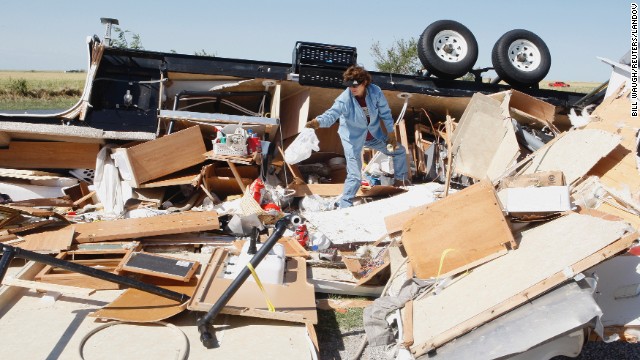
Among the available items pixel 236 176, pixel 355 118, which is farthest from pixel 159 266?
pixel 355 118

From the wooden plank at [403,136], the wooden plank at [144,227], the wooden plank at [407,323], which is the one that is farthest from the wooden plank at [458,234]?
the wooden plank at [403,136]

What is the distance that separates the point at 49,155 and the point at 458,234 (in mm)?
5094

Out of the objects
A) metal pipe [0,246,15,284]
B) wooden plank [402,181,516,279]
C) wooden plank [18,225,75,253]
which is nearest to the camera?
metal pipe [0,246,15,284]

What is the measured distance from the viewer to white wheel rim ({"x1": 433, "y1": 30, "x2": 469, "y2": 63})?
7582 millimetres

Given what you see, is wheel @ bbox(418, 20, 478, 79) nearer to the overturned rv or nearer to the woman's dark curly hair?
the overturned rv

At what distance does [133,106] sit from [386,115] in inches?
125

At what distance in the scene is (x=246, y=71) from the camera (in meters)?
6.77

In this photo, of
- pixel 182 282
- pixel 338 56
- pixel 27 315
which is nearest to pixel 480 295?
pixel 182 282

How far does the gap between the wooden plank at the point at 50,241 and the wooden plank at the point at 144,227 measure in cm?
9

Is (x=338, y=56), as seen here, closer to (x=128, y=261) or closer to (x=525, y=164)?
(x=525, y=164)

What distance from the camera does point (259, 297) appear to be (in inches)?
143

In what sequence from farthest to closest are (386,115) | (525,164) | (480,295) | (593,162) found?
(386,115)
(525,164)
(593,162)
(480,295)

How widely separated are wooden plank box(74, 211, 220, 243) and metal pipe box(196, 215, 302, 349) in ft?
5.46

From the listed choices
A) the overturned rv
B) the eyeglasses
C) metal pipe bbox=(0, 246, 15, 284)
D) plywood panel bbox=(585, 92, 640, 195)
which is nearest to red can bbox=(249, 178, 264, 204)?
the overturned rv
